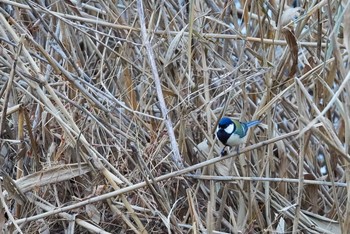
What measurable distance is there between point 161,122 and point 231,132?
1.04 ft

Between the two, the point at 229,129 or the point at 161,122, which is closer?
the point at 229,129

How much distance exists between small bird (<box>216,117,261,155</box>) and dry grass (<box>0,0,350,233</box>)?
0.05 m

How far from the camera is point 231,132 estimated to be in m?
2.07

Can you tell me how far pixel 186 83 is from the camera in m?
2.38

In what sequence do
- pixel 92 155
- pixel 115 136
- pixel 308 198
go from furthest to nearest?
1. pixel 308 198
2. pixel 115 136
3. pixel 92 155

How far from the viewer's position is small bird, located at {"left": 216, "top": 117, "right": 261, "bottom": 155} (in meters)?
2.07

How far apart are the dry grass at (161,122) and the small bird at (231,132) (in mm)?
55

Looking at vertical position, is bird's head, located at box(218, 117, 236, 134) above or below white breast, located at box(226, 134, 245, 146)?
above

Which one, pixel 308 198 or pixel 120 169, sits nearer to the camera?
pixel 120 169

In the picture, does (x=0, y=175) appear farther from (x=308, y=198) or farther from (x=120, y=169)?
(x=308, y=198)

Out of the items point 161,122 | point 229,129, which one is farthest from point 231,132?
point 161,122

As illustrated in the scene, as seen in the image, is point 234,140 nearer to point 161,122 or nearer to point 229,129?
point 229,129

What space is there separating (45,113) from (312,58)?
93 cm

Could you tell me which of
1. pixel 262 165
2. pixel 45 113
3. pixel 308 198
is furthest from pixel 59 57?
pixel 308 198
